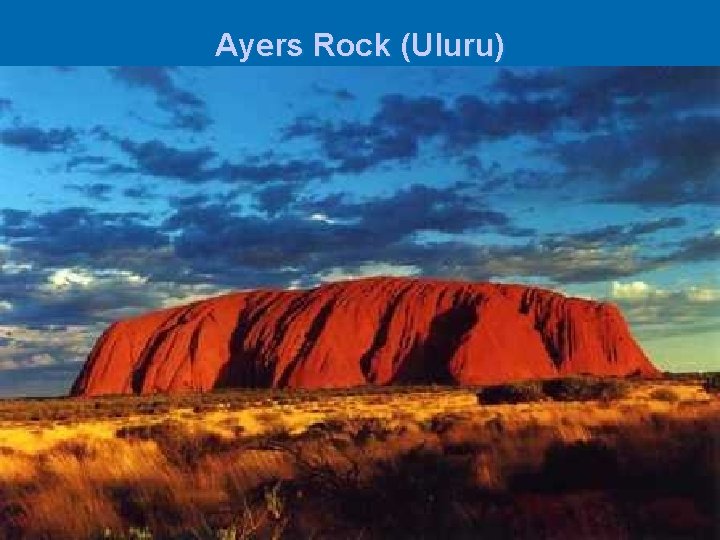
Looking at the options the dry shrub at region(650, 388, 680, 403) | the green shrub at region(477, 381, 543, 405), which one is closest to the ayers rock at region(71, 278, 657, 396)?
the green shrub at region(477, 381, 543, 405)

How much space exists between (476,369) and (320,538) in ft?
259

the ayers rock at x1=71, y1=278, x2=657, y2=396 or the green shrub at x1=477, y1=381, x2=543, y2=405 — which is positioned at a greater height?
the ayers rock at x1=71, y1=278, x2=657, y2=396

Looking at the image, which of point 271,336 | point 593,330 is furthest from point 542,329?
point 271,336

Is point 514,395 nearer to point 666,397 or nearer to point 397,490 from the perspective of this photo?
point 666,397

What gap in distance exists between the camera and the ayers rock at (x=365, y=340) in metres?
89.6

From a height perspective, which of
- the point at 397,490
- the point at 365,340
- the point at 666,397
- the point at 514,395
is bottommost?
the point at 397,490

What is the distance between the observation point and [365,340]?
9350 cm

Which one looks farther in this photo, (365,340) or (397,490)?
(365,340)

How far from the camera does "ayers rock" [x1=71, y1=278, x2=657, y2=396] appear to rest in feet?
294

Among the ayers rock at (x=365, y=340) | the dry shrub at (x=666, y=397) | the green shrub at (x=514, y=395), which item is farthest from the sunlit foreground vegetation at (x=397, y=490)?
the ayers rock at (x=365, y=340)

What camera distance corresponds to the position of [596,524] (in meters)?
7.30

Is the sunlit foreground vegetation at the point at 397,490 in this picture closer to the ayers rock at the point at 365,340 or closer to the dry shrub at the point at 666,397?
the dry shrub at the point at 666,397

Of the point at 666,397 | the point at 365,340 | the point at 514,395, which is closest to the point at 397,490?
the point at 666,397

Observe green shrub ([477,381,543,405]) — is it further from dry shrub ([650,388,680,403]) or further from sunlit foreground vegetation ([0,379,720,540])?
sunlit foreground vegetation ([0,379,720,540])
